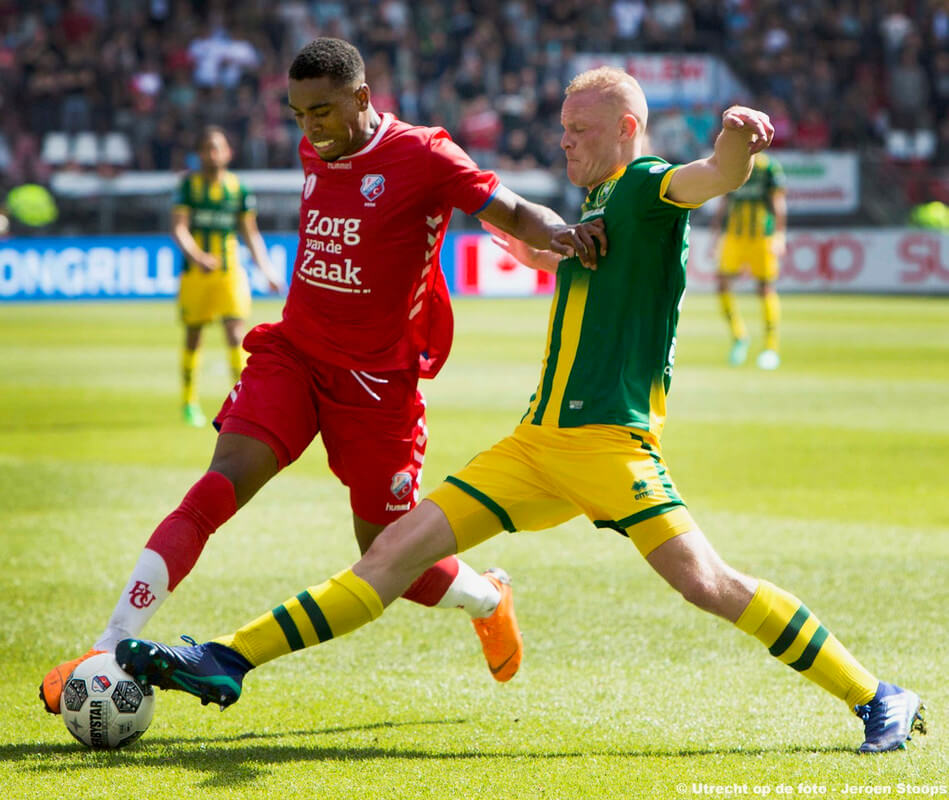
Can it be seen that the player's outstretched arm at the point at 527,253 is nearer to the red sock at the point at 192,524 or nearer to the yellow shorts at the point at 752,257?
the red sock at the point at 192,524

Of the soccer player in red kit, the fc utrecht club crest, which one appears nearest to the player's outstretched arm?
the soccer player in red kit

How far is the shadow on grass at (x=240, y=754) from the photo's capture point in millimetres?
3877

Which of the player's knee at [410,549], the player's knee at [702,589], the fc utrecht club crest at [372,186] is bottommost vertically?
the player's knee at [702,589]

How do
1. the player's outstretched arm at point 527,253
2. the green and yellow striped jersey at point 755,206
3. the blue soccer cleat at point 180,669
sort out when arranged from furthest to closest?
1. the green and yellow striped jersey at point 755,206
2. the player's outstretched arm at point 527,253
3. the blue soccer cleat at point 180,669

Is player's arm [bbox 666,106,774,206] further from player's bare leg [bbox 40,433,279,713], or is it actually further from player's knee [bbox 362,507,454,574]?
→ player's bare leg [bbox 40,433,279,713]

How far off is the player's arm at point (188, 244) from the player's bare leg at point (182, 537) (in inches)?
293

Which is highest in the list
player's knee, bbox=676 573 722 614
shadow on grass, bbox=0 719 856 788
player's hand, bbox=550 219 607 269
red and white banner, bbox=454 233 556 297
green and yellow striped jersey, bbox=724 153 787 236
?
player's hand, bbox=550 219 607 269

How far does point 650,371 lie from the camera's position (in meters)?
4.10

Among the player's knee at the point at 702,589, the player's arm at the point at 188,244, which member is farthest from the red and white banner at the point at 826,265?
the player's knee at the point at 702,589

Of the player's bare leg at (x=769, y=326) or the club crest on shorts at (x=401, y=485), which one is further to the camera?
the player's bare leg at (x=769, y=326)

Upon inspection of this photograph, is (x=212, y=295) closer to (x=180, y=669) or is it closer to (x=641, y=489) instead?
(x=180, y=669)

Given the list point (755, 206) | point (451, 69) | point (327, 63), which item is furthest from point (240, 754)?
point (451, 69)

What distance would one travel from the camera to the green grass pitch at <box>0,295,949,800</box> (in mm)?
3834

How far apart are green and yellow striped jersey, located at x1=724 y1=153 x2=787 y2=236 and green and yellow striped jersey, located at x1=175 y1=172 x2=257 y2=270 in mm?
6806
